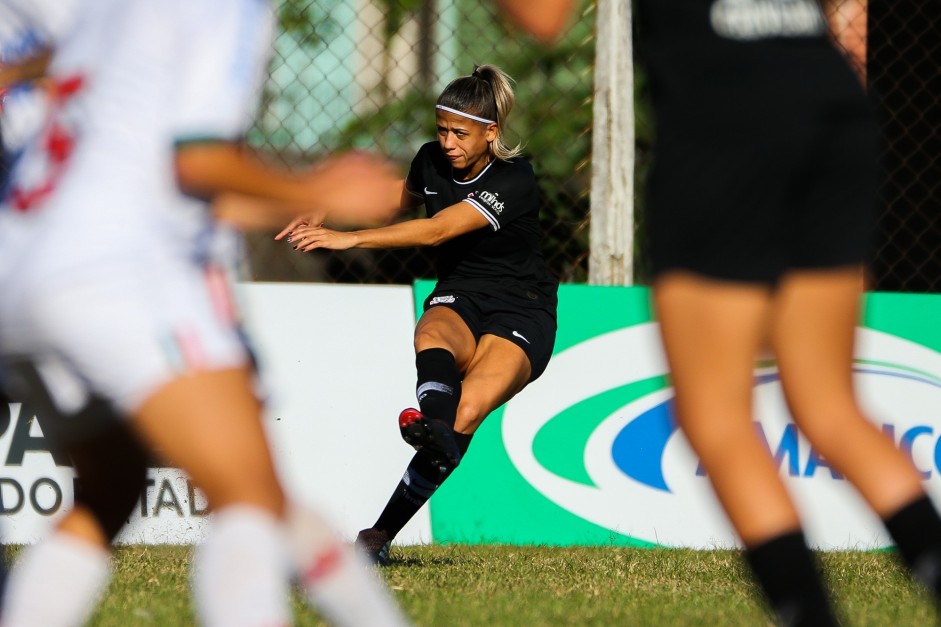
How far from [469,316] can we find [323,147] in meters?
2.35

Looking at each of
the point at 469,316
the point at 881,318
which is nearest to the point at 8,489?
the point at 469,316

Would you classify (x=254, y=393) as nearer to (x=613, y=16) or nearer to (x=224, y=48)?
(x=224, y=48)

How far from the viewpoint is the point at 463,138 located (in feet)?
18.7

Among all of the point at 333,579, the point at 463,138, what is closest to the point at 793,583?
the point at 333,579

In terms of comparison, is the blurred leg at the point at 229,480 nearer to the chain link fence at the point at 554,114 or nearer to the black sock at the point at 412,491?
the black sock at the point at 412,491

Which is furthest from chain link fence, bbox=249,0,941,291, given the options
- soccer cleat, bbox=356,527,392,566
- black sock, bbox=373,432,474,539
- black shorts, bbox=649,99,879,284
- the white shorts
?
the white shorts

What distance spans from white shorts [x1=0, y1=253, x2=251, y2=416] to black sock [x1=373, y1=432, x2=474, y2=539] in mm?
3076

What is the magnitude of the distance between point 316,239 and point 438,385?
799 millimetres

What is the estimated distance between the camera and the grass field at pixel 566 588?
13.5ft

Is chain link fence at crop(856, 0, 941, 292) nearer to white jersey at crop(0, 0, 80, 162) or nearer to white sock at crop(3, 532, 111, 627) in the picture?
white jersey at crop(0, 0, 80, 162)

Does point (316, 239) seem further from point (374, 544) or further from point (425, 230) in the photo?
point (374, 544)

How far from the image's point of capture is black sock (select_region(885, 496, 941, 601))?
262 centimetres

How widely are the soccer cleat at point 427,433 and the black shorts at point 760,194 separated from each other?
2367mm

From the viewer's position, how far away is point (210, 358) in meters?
2.25
